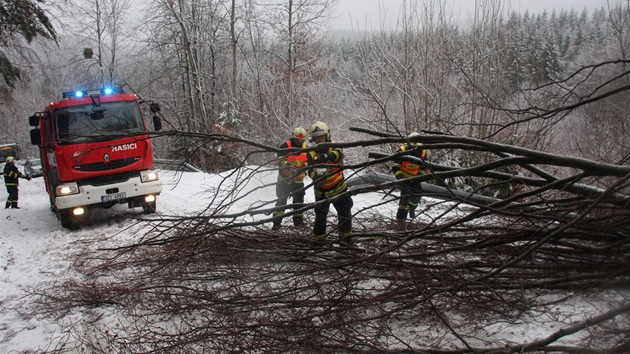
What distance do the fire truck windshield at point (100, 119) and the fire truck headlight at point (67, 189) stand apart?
788 millimetres

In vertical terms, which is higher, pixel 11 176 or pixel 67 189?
pixel 67 189

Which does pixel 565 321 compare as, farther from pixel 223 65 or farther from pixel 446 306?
pixel 223 65

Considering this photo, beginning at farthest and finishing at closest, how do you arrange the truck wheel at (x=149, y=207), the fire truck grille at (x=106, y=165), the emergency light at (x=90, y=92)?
the truck wheel at (x=149, y=207), the emergency light at (x=90, y=92), the fire truck grille at (x=106, y=165)

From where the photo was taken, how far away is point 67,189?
26.2ft

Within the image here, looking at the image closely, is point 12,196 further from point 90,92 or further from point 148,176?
point 148,176

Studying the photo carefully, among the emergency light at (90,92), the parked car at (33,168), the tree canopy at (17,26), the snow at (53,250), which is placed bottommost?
the parked car at (33,168)

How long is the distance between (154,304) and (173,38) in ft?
63.7

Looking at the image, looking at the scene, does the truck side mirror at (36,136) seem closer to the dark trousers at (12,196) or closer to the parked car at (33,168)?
the dark trousers at (12,196)

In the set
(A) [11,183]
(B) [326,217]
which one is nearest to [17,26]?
(A) [11,183]

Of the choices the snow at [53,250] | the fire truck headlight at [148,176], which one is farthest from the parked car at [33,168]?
the fire truck headlight at [148,176]

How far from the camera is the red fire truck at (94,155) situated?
7.94m

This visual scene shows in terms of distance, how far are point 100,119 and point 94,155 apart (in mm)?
702

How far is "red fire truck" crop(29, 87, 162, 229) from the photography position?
26.0 ft

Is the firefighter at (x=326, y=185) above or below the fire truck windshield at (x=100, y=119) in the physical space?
below
